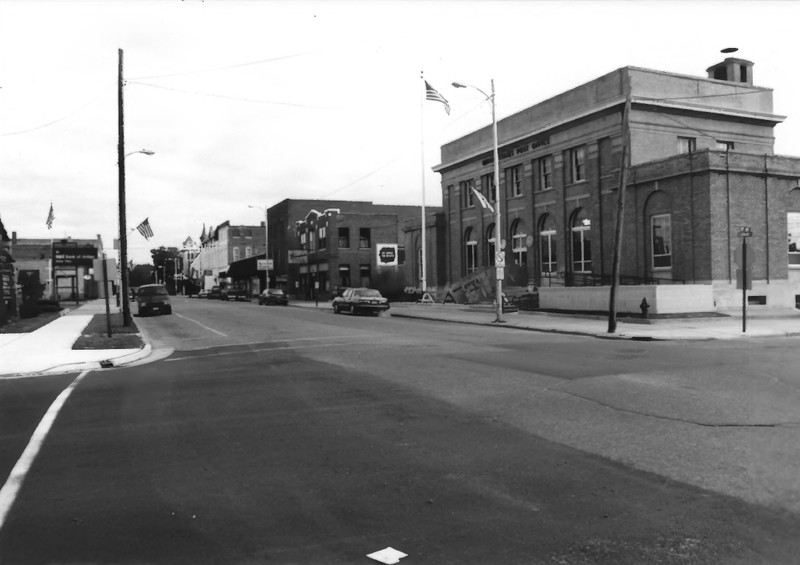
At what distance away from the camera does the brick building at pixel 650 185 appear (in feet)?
98.3

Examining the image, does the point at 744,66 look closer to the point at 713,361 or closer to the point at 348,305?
the point at 348,305

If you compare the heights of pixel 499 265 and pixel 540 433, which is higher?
pixel 499 265

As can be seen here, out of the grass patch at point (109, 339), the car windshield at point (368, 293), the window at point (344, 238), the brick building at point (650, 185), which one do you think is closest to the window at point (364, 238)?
the window at point (344, 238)

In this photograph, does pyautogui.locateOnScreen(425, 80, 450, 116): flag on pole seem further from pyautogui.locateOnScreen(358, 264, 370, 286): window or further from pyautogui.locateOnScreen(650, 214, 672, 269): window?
pyautogui.locateOnScreen(358, 264, 370, 286): window

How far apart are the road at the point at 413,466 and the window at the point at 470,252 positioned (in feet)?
120

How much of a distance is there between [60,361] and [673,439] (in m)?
14.1

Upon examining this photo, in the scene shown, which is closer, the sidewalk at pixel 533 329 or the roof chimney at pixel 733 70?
the sidewalk at pixel 533 329

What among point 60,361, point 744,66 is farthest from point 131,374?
point 744,66

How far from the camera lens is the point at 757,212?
3045cm

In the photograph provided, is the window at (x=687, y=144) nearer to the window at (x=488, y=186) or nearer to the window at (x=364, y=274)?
the window at (x=488, y=186)

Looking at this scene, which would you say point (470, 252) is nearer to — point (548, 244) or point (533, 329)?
point (548, 244)

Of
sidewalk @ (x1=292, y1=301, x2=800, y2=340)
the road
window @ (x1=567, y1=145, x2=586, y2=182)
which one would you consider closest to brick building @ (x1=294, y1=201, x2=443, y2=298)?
window @ (x1=567, y1=145, x2=586, y2=182)

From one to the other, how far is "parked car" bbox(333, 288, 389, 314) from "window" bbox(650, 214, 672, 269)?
14573 mm

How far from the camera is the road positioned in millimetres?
4617
